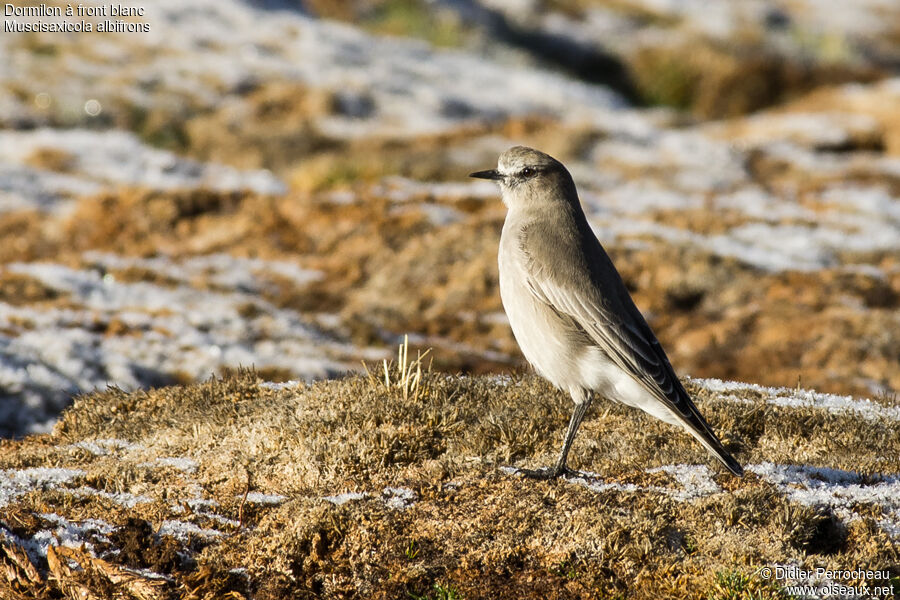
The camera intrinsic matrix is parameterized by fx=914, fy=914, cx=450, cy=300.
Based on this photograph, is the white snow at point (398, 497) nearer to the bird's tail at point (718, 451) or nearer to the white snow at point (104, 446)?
the bird's tail at point (718, 451)

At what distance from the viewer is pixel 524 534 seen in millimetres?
5910

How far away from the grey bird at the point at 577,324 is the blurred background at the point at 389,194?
3031mm

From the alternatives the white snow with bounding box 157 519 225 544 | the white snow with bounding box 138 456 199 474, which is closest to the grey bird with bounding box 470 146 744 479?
the white snow with bounding box 157 519 225 544

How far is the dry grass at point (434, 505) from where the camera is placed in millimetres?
5641

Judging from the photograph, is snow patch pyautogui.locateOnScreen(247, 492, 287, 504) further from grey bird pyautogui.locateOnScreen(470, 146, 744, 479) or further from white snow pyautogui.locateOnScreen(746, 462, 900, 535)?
white snow pyautogui.locateOnScreen(746, 462, 900, 535)

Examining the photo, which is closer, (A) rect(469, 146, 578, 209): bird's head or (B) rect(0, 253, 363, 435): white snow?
(A) rect(469, 146, 578, 209): bird's head

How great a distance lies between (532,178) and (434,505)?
131 inches

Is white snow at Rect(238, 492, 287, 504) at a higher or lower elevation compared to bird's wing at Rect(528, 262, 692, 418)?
lower

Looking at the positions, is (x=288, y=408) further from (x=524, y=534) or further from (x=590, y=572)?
(x=590, y=572)

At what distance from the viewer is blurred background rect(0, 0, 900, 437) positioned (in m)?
12.8

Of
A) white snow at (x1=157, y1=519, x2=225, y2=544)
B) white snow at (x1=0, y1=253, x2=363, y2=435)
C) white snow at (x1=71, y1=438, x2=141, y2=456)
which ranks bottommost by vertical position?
white snow at (x1=0, y1=253, x2=363, y2=435)

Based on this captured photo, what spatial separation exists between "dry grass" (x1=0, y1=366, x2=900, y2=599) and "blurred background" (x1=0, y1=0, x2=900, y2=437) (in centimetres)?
289

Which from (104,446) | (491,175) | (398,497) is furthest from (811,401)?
(104,446)

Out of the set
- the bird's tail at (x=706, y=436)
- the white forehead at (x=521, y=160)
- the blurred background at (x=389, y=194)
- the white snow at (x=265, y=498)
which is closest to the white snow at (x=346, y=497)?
the white snow at (x=265, y=498)
